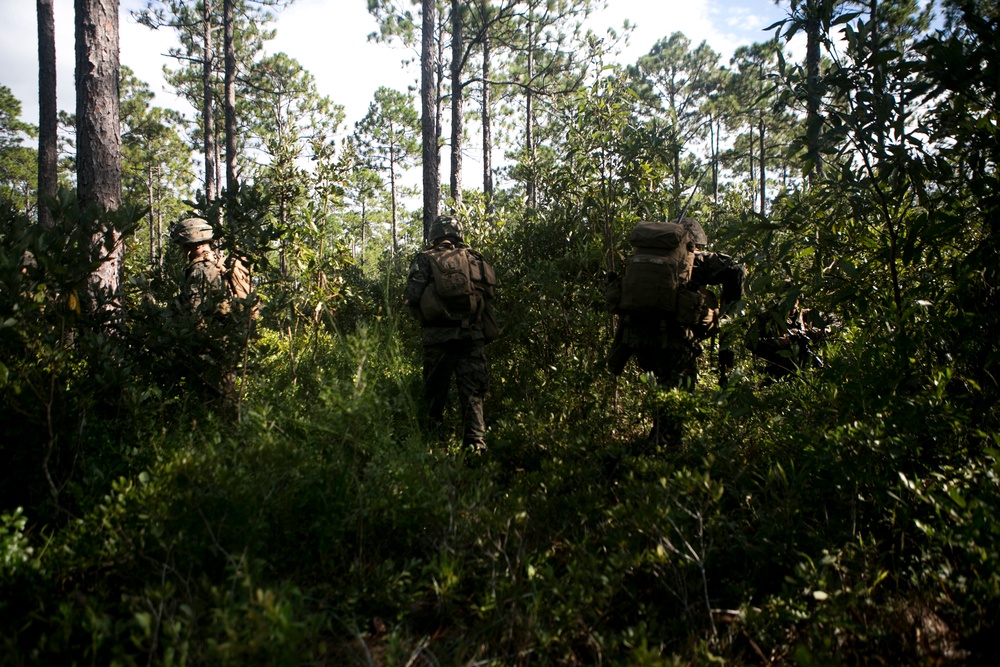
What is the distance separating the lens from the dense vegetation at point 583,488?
216 cm

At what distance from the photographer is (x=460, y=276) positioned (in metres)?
4.87

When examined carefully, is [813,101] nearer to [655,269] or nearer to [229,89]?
[655,269]

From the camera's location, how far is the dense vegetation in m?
2.16

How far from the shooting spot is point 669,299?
4258 mm

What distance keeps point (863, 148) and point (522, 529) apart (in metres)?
2.53

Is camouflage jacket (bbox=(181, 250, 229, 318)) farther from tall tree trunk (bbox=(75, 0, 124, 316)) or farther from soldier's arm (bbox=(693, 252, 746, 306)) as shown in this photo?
soldier's arm (bbox=(693, 252, 746, 306))

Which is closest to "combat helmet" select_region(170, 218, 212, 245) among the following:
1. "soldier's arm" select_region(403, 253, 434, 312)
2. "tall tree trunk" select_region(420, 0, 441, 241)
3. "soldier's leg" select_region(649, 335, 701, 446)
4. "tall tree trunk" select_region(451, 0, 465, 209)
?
"soldier's arm" select_region(403, 253, 434, 312)

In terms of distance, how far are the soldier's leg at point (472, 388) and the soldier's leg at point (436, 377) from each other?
0.42 ft

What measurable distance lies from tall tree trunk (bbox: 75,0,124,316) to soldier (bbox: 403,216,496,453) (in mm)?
2663

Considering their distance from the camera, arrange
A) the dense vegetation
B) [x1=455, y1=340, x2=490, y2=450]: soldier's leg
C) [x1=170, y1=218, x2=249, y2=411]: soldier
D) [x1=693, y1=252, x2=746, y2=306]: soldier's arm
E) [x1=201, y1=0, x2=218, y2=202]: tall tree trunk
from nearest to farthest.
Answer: the dense vegetation → [x1=170, y1=218, x2=249, y2=411]: soldier → [x1=693, y1=252, x2=746, y2=306]: soldier's arm → [x1=455, y1=340, x2=490, y2=450]: soldier's leg → [x1=201, y1=0, x2=218, y2=202]: tall tree trunk

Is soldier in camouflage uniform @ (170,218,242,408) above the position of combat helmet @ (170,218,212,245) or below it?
below

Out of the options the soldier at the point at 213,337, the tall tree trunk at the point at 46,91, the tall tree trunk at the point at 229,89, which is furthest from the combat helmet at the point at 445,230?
the tall tree trunk at the point at 229,89

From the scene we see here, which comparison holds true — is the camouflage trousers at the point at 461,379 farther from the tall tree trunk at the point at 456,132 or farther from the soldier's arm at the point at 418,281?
the tall tree trunk at the point at 456,132

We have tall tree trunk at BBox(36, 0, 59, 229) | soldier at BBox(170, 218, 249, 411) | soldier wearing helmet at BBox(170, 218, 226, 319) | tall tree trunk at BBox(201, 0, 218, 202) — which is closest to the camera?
soldier at BBox(170, 218, 249, 411)
